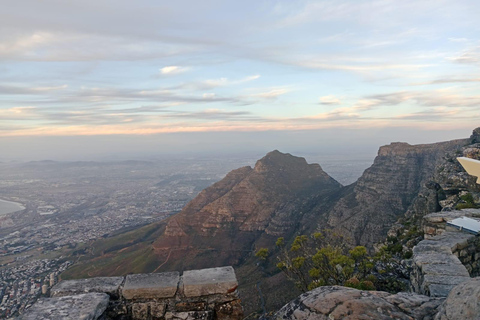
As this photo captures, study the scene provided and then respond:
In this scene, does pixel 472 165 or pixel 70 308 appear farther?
pixel 472 165

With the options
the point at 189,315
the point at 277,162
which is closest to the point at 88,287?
the point at 189,315

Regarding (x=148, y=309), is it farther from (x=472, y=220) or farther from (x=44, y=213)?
(x=44, y=213)

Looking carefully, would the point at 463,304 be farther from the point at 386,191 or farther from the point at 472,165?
the point at 386,191

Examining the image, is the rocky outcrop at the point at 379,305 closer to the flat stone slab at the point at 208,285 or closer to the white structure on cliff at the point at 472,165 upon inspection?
the flat stone slab at the point at 208,285

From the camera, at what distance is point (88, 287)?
525 centimetres

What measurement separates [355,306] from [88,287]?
4596 millimetres

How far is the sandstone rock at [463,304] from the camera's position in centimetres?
279

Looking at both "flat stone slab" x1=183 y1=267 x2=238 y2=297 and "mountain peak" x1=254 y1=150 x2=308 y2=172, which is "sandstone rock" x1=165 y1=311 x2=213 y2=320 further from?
"mountain peak" x1=254 y1=150 x2=308 y2=172

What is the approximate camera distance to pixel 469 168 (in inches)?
614

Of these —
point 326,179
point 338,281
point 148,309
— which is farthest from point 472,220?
point 326,179

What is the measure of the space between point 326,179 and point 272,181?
15301 millimetres

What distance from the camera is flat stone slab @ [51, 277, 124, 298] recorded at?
16.8 ft

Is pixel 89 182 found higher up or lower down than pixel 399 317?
lower down

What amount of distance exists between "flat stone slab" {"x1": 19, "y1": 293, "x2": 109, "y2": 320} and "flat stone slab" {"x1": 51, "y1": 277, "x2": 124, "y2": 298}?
0.23m
